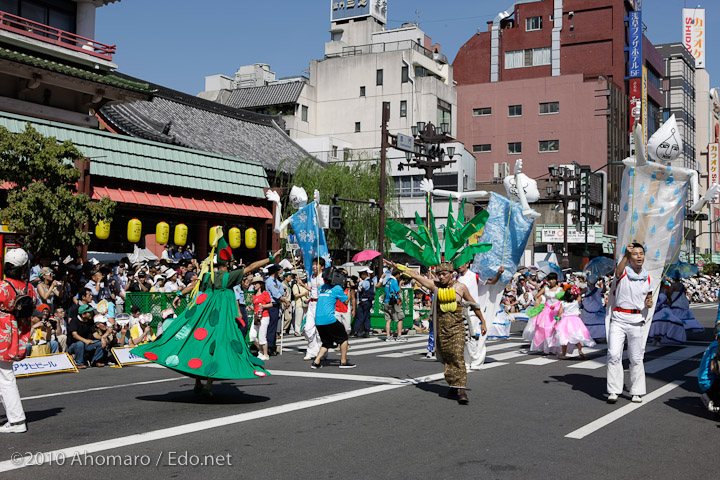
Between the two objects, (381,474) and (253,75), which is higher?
(253,75)

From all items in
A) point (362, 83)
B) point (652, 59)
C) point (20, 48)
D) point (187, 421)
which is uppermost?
point (652, 59)

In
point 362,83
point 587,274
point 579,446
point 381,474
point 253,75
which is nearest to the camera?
point 381,474

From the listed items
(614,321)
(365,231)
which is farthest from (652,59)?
(614,321)

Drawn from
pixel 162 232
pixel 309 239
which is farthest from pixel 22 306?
pixel 162 232

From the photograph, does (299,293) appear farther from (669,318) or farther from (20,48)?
(20,48)

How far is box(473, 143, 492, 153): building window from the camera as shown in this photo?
66.2 m

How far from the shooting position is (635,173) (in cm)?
1042

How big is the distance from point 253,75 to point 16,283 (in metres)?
58.8

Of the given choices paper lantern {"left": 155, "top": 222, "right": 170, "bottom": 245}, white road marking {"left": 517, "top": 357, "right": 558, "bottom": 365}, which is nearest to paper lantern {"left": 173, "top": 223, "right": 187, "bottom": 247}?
paper lantern {"left": 155, "top": 222, "right": 170, "bottom": 245}

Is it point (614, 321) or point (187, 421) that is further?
point (614, 321)

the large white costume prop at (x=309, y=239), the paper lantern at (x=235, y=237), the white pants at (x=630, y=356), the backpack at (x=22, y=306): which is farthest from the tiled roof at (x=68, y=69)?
the white pants at (x=630, y=356)

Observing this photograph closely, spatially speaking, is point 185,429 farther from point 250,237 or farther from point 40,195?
point 250,237

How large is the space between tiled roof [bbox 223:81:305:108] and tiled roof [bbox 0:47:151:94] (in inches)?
1317

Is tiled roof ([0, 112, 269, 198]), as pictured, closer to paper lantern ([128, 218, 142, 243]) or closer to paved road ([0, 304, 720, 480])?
paper lantern ([128, 218, 142, 243])
